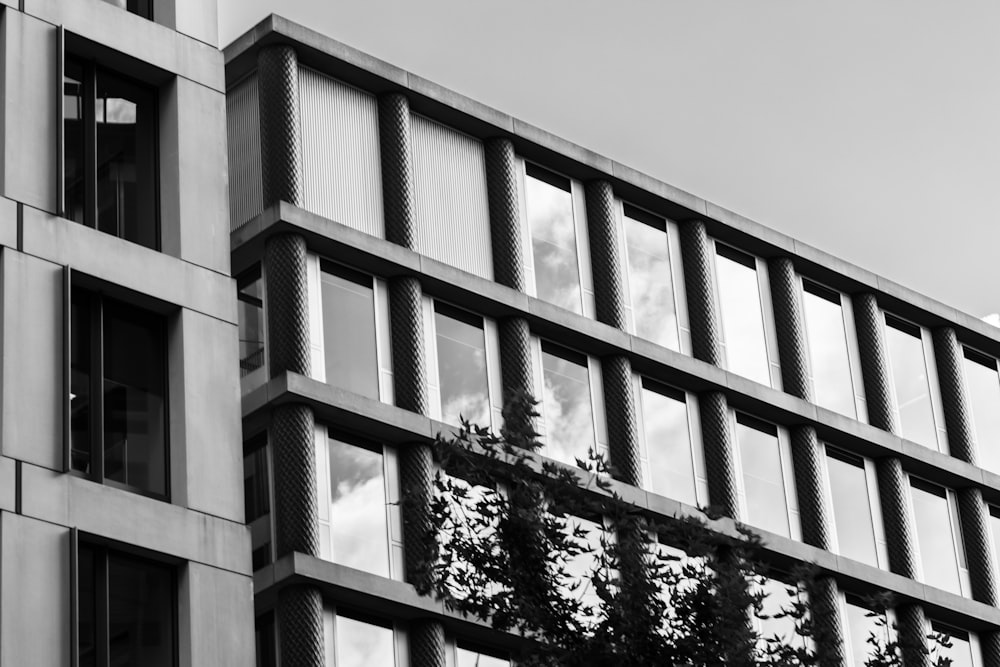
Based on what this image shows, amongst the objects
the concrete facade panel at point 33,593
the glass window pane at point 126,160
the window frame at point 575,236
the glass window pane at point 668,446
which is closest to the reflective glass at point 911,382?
the glass window pane at point 668,446

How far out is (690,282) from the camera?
43.8 meters

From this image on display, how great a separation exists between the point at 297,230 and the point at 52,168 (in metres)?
10.4

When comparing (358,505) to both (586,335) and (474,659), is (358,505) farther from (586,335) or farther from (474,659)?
(586,335)

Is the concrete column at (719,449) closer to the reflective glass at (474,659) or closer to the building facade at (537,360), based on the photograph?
the building facade at (537,360)

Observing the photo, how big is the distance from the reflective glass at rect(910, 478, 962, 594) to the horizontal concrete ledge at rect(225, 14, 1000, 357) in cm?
443

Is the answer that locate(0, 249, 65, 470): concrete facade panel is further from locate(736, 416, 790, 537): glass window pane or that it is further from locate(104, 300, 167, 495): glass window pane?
locate(736, 416, 790, 537): glass window pane

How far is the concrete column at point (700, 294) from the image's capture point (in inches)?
1709

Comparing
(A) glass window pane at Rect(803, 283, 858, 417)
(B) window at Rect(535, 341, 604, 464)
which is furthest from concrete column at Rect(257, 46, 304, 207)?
(A) glass window pane at Rect(803, 283, 858, 417)

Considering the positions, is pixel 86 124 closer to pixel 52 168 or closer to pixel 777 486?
pixel 52 168

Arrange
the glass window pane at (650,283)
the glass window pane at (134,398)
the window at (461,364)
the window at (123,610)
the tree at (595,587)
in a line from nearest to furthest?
the tree at (595,587)
the window at (123,610)
the glass window pane at (134,398)
the window at (461,364)
the glass window pane at (650,283)

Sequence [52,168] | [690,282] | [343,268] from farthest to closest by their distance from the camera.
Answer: [690,282] < [343,268] < [52,168]

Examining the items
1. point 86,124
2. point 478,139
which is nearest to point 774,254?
point 478,139

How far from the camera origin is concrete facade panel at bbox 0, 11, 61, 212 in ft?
84.8

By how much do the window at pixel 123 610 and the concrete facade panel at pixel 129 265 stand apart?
12.1 ft
